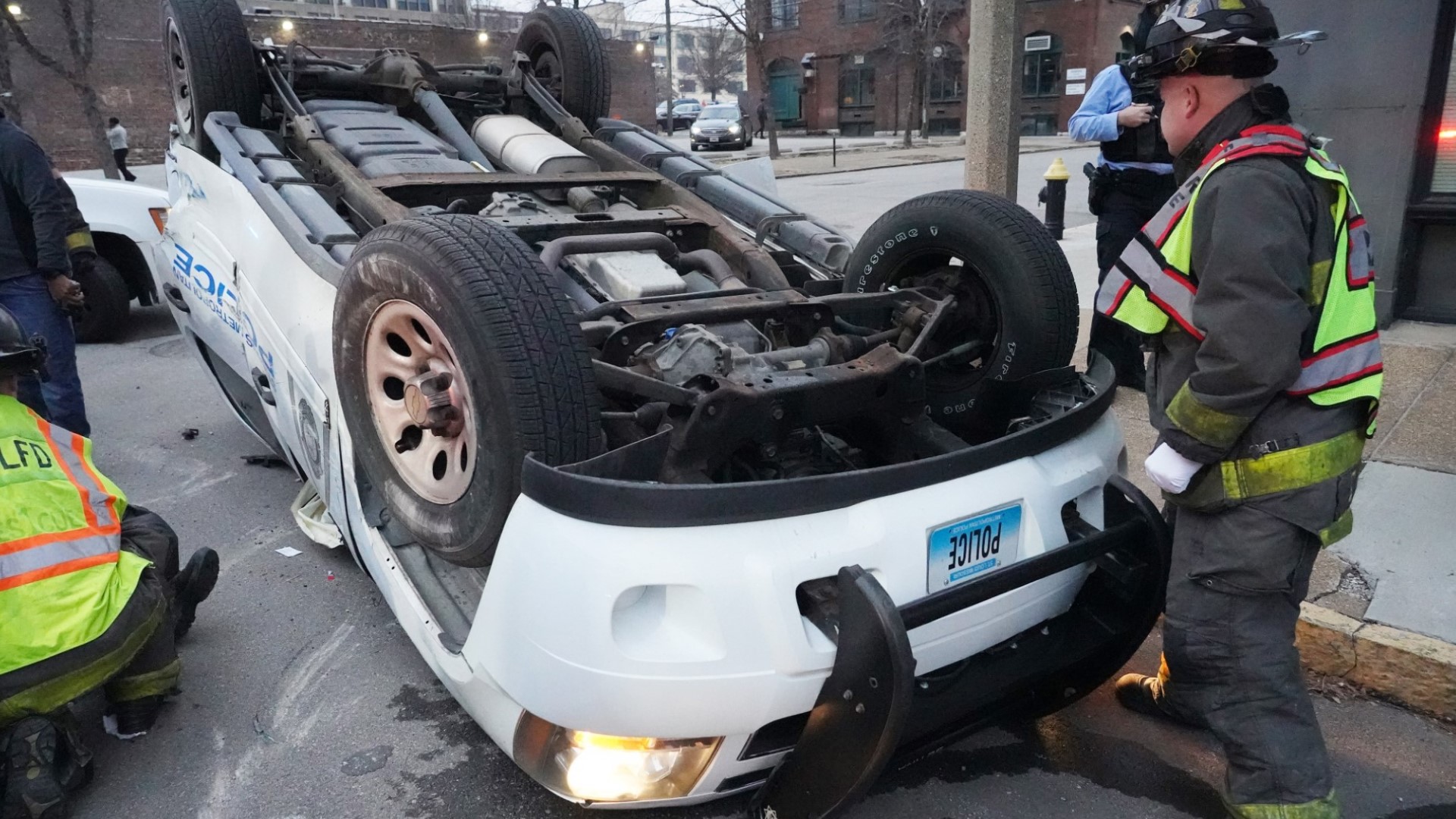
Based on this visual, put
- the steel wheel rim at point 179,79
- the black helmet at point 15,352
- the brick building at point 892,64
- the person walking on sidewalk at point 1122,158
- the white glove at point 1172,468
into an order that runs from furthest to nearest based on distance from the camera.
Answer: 1. the brick building at point 892,64
2. the steel wheel rim at point 179,79
3. the person walking on sidewalk at point 1122,158
4. the black helmet at point 15,352
5. the white glove at point 1172,468

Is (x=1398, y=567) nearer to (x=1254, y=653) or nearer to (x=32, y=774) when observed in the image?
(x=1254, y=653)

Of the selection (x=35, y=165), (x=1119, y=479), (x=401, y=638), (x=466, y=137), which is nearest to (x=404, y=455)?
(x=401, y=638)

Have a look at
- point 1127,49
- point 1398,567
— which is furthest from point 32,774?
point 1127,49

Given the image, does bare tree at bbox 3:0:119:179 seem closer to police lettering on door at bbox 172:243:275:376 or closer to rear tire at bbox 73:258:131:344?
rear tire at bbox 73:258:131:344

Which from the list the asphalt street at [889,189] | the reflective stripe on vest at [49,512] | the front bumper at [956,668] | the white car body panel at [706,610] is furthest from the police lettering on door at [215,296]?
the asphalt street at [889,189]

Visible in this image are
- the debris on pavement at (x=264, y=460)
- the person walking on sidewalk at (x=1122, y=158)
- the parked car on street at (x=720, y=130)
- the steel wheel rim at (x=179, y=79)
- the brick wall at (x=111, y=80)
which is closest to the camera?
the person walking on sidewalk at (x=1122, y=158)

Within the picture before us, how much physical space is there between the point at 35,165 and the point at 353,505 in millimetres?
2881

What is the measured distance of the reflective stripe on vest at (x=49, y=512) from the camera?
247 centimetres

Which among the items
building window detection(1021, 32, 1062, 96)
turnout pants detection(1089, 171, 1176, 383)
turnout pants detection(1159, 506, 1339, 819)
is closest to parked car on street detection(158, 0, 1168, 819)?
turnout pants detection(1159, 506, 1339, 819)

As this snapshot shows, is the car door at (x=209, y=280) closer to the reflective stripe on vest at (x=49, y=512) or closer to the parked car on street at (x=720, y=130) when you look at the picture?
the reflective stripe on vest at (x=49, y=512)

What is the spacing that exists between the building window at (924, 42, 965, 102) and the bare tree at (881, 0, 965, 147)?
0.88 meters

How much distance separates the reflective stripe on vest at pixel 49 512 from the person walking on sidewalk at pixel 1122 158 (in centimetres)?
363

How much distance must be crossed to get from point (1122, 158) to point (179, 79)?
4517 millimetres

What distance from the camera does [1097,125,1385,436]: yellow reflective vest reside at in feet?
6.86
